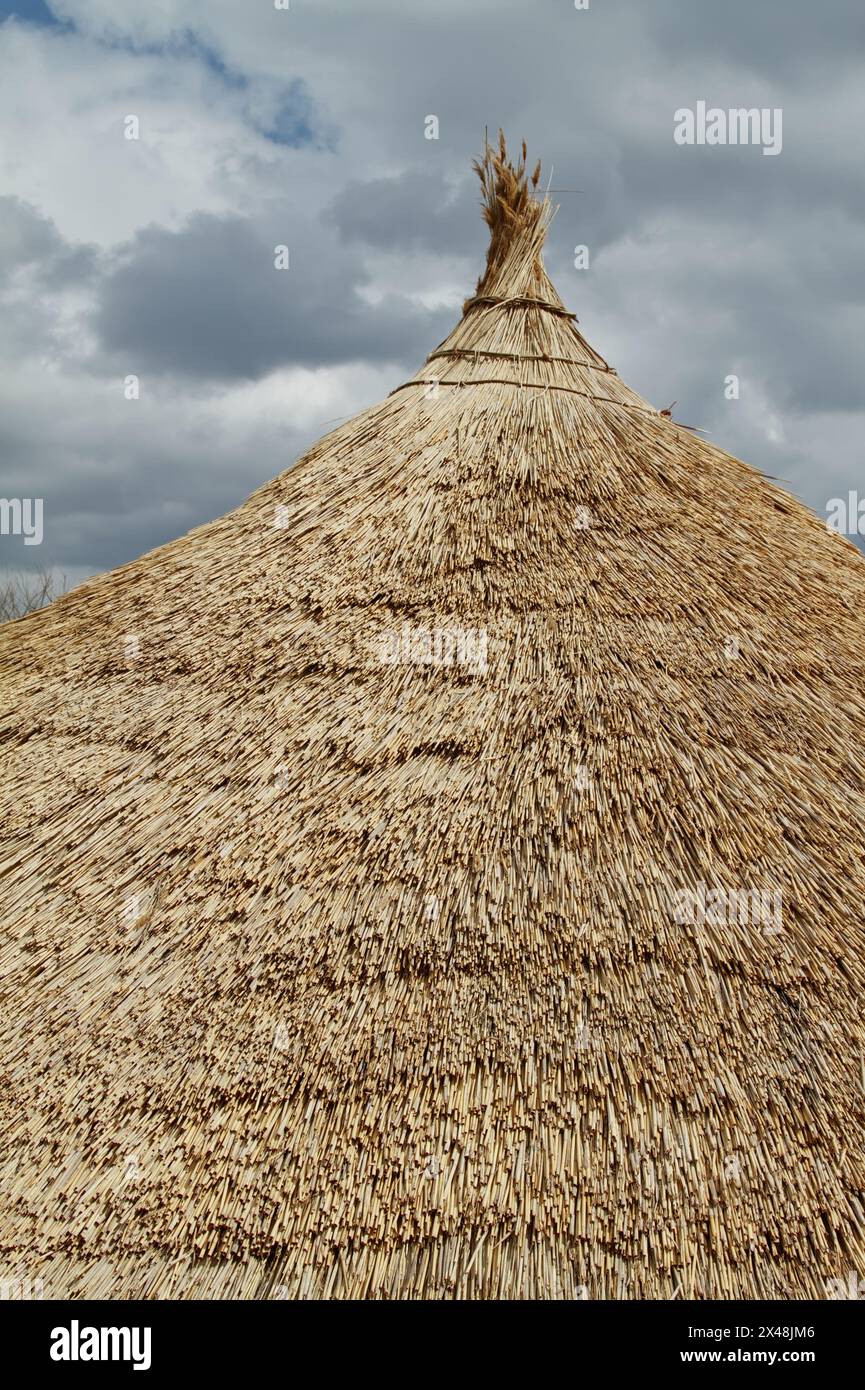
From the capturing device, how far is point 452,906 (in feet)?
12.4

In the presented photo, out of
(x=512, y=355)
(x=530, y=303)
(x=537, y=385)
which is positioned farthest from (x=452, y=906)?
(x=530, y=303)

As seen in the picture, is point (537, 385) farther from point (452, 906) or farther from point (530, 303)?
point (452, 906)

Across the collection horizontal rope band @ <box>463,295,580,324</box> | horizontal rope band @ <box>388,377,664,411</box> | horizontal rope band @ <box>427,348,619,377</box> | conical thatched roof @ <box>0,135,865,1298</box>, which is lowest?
conical thatched roof @ <box>0,135,865,1298</box>

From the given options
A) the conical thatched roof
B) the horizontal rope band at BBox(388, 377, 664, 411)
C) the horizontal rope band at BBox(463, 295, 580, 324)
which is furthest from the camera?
the horizontal rope band at BBox(463, 295, 580, 324)

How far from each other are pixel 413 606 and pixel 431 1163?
7.77 ft

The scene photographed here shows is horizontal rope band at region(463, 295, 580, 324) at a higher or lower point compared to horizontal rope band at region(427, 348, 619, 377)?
higher

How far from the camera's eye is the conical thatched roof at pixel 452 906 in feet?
11.2

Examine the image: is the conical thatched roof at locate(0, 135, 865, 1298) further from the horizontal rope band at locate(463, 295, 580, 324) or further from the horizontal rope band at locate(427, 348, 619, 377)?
the horizontal rope band at locate(463, 295, 580, 324)

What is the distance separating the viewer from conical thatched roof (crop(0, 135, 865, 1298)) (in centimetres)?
341

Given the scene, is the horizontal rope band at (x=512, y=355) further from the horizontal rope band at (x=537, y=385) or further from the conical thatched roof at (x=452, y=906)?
the conical thatched roof at (x=452, y=906)

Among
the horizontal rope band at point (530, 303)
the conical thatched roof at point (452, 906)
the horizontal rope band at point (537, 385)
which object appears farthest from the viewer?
the horizontal rope band at point (530, 303)

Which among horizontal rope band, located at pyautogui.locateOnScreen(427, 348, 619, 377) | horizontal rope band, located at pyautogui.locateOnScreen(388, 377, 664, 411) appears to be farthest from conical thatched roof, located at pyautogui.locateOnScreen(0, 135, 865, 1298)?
horizontal rope band, located at pyautogui.locateOnScreen(427, 348, 619, 377)

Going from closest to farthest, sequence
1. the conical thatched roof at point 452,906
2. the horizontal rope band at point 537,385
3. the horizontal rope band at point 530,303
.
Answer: the conical thatched roof at point 452,906, the horizontal rope band at point 537,385, the horizontal rope band at point 530,303

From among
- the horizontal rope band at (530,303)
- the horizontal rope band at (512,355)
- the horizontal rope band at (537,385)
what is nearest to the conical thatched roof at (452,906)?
the horizontal rope band at (537,385)
